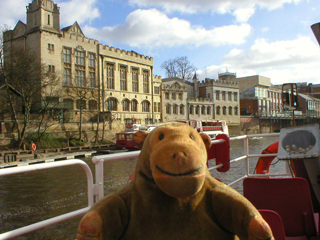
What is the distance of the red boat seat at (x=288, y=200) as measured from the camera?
102 inches

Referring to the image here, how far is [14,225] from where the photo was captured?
855 centimetres

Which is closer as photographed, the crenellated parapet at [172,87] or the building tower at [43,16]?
the building tower at [43,16]

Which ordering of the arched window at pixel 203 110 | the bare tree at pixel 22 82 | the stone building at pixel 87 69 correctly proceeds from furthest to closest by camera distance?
the arched window at pixel 203 110 → the stone building at pixel 87 69 → the bare tree at pixel 22 82

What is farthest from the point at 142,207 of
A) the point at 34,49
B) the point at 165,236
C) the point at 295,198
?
the point at 34,49

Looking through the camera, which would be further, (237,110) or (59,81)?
(237,110)

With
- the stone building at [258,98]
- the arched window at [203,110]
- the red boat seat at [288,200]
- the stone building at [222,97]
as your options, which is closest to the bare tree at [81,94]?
the arched window at [203,110]

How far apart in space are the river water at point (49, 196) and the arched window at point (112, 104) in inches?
840

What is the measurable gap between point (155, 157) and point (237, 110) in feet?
193

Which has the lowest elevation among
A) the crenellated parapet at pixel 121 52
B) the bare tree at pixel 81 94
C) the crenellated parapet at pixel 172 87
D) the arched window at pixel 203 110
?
the arched window at pixel 203 110

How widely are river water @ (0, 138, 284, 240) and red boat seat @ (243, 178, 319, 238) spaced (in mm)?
6008

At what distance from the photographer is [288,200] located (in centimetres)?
264

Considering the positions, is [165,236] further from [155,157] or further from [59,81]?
[59,81]

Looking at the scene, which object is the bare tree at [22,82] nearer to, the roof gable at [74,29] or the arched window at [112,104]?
the roof gable at [74,29]

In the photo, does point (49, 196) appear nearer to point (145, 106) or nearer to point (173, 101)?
point (145, 106)
